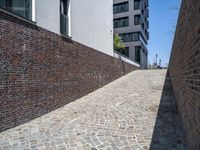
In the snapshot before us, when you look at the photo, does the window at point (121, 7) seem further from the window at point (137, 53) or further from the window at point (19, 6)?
the window at point (19, 6)

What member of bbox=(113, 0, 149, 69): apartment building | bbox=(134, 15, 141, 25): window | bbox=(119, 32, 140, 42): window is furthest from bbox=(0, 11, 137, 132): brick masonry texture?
bbox=(134, 15, 141, 25): window

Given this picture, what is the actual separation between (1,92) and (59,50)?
11.6 ft

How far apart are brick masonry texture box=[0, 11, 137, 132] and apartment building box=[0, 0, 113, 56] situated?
545 millimetres

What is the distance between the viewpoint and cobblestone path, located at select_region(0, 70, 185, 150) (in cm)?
481

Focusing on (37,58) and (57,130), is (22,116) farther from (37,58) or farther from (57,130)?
(37,58)

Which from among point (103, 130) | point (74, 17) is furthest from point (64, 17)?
point (103, 130)

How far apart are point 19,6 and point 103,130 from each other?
4873 mm

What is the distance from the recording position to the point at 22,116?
659cm

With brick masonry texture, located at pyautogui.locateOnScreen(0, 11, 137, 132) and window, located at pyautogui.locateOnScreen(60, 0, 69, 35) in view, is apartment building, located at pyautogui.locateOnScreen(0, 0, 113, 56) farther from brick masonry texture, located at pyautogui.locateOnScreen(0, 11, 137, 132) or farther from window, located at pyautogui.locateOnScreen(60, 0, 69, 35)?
→ brick masonry texture, located at pyautogui.locateOnScreen(0, 11, 137, 132)

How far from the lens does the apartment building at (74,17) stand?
7.59 metres

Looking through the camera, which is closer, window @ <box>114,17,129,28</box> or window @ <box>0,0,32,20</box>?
window @ <box>0,0,32,20</box>

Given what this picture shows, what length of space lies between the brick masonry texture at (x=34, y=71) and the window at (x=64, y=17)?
678mm

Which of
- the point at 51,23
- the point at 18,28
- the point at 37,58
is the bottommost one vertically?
the point at 37,58

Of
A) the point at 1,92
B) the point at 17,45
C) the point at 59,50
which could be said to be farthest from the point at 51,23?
the point at 1,92
